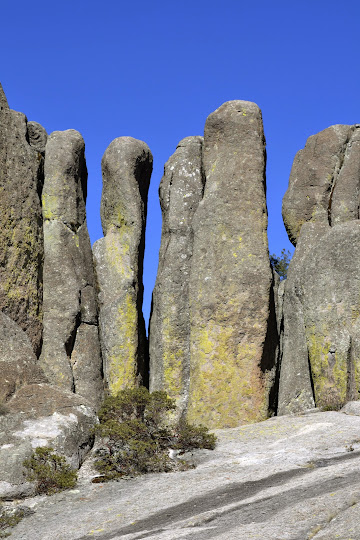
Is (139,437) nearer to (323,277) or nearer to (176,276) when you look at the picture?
(323,277)

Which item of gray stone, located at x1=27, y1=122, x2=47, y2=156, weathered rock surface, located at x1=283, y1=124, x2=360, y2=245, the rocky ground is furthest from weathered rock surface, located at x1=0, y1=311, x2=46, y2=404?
weathered rock surface, located at x1=283, y1=124, x2=360, y2=245

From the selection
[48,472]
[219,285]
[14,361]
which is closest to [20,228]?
[14,361]

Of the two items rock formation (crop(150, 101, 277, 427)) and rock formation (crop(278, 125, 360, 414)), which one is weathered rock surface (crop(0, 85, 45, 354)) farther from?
rock formation (crop(278, 125, 360, 414))

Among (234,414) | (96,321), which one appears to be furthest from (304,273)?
(96,321)

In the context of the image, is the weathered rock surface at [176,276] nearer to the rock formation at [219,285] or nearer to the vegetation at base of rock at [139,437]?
the rock formation at [219,285]

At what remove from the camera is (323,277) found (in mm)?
17188

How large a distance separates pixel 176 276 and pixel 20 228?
3788 mm

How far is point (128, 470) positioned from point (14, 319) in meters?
5.61

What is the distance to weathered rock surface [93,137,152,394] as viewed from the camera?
19219 millimetres

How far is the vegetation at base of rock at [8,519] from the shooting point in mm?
10727

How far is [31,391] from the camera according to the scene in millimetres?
14133

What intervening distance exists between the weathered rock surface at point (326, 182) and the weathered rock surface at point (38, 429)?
7.81 metres

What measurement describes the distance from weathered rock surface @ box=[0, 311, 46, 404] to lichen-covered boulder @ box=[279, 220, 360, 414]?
5.53m

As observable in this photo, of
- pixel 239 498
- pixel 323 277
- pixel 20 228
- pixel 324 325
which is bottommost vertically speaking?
pixel 239 498
